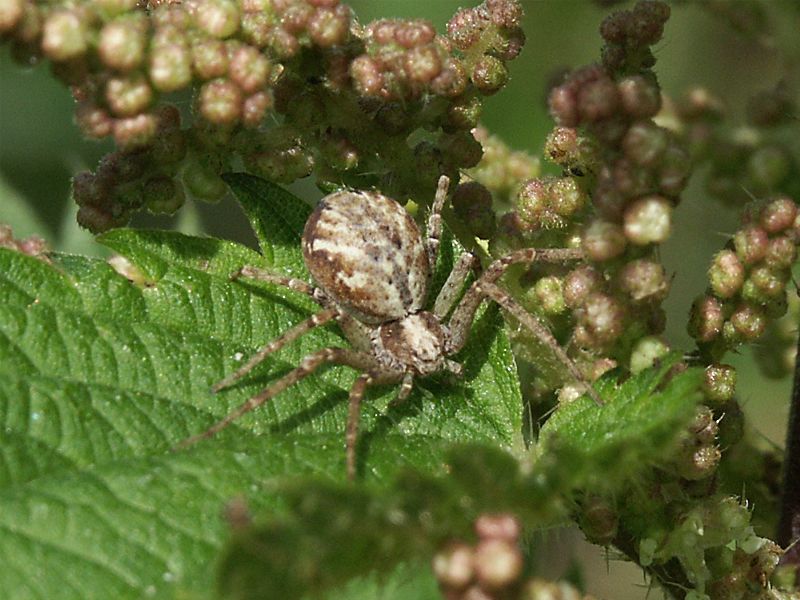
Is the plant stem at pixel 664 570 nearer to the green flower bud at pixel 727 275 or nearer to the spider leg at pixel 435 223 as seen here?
the green flower bud at pixel 727 275

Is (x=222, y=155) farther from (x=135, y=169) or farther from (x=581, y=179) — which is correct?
(x=581, y=179)

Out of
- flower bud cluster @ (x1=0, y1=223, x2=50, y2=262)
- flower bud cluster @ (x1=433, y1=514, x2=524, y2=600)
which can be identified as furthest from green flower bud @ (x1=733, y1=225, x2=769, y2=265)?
flower bud cluster @ (x1=0, y1=223, x2=50, y2=262)

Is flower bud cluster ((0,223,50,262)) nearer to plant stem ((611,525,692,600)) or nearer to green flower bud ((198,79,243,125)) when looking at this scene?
green flower bud ((198,79,243,125))

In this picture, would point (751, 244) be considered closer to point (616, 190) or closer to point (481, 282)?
point (616, 190)

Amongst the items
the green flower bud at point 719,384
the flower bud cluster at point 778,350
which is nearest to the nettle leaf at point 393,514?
the green flower bud at point 719,384

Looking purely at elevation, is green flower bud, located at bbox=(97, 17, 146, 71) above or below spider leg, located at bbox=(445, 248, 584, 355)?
above

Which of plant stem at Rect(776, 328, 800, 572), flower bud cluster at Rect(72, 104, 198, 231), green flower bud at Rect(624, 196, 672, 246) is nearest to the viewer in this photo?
green flower bud at Rect(624, 196, 672, 246)

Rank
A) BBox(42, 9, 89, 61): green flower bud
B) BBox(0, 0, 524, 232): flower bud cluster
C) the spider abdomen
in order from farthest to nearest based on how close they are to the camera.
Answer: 1. the spider abdomen
2. BBox(0, 0, 524, 232): flower bud cluster
3. BBox(42, 9, 89, 61): green flower bud

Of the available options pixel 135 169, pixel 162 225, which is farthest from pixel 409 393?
pixel 162 225
